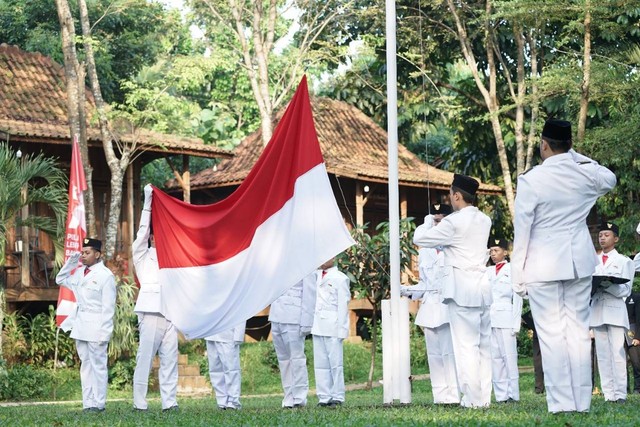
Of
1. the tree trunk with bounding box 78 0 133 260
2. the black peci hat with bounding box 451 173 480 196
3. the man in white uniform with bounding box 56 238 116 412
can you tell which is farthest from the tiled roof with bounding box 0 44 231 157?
the black peci hat with bounding box 451 173 480 196

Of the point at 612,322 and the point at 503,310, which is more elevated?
the point at 503,310

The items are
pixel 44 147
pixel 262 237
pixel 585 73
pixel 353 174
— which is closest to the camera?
pixel 262 237

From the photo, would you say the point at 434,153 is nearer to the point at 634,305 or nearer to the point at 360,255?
the point at 360,255

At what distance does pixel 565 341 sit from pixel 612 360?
3.54 m

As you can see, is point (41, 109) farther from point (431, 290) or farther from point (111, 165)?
point (431, 290)

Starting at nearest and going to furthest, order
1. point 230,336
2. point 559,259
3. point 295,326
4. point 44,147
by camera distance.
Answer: point 559,259, point 230,336, point 295,326, point 44,147

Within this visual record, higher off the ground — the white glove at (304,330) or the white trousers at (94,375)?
the white glove at (304,330)

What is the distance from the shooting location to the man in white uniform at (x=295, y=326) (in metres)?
12.8

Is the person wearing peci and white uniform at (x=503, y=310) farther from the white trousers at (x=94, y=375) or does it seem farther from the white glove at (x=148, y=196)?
the white trousers at (x=94, y=375)

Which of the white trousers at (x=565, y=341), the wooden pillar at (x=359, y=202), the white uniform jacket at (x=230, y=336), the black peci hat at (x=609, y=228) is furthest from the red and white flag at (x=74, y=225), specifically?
the white trousers at (x=565, y=341)

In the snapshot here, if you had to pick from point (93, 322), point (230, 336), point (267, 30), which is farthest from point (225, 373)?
point (267, 30)

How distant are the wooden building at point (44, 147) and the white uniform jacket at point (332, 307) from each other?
34.5 ft

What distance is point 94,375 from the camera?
12945mm

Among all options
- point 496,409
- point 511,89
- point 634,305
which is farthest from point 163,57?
point 496,409
